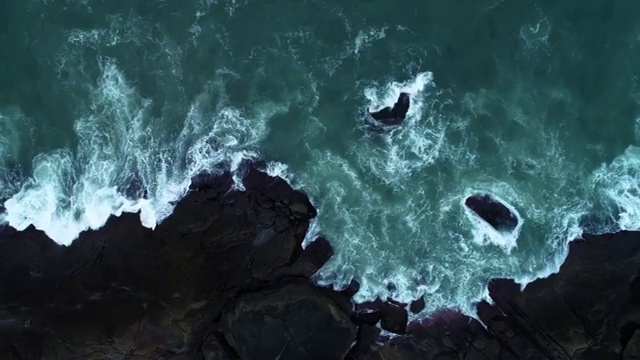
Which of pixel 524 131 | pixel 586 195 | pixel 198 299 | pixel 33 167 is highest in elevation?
pixel 524 131

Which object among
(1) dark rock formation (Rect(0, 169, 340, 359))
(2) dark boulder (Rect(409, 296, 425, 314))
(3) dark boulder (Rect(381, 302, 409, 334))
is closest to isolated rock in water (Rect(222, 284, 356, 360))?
(1) dark rock formation (Rect(0, 169, 340, 359))

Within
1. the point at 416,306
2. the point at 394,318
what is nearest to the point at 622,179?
the point at 416,306

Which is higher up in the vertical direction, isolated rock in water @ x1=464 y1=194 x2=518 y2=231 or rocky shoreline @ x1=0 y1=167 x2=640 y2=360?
isolated rock in water @ x1=464 y1=194 x2=518 y2=231

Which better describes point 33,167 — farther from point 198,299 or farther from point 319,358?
point 319,358

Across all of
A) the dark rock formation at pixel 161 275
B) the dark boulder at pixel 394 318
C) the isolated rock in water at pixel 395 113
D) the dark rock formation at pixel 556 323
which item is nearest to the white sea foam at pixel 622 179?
the dark rock formation at pixel 556 323

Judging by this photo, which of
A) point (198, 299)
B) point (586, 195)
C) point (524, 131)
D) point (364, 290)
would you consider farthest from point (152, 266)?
point (586, 195)

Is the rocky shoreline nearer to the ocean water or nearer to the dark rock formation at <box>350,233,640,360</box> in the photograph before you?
the dark rock formation at <box>350,233,640,360</box>

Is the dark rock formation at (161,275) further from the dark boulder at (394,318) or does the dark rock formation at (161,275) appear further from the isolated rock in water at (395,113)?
the isolated rock in water at (395,113)
